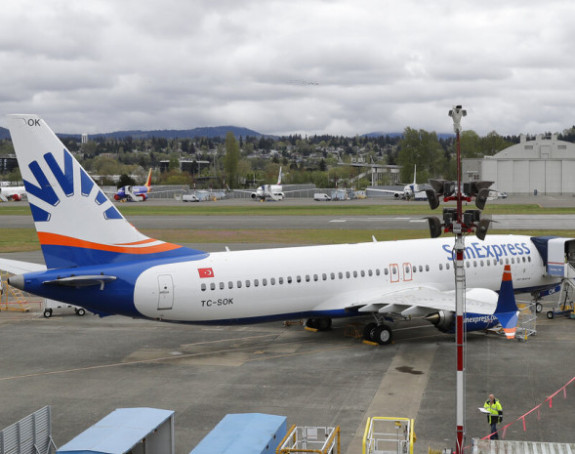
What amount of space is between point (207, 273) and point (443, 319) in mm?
10885

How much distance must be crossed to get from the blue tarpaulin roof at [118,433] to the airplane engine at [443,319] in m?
16.4

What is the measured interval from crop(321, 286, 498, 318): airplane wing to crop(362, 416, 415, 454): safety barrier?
30.6 ft

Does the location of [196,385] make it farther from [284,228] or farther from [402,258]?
[284,228]

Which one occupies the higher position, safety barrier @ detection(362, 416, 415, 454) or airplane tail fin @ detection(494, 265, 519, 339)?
airplane tail fin @ detection(494, 265, 519, 339)

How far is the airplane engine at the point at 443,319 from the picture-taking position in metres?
31.1

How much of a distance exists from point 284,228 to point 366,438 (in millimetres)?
65630

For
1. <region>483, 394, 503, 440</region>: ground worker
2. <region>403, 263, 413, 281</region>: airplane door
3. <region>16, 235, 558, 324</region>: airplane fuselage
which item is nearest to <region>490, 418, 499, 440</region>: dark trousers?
<region>483, 394, 503, 440</region>: ground worker

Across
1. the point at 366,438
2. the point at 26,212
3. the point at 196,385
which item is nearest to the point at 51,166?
the point at 196,385

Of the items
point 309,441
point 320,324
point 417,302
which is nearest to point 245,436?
point 309,441

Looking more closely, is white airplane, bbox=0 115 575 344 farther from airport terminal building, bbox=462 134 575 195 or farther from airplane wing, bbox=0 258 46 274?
airport terminal building, bbox=462 134 575 195

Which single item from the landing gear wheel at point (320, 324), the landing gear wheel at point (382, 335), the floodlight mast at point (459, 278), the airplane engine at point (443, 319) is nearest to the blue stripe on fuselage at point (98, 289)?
the landing gear wheel at point (320, 324)

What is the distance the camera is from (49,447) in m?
19.0

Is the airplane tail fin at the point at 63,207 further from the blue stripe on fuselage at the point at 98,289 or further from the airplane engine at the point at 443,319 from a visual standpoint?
the airplane engine at the point at 443,319

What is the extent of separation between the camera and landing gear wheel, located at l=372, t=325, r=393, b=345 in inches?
1238
